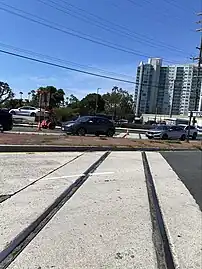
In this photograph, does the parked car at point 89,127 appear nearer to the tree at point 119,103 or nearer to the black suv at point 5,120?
the black suv at point 5,120

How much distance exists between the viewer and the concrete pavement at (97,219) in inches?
171

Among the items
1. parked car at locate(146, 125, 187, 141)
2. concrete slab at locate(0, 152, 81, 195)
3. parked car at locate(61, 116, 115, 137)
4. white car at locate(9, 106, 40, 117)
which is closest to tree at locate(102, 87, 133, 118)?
white car at locate(9, 106, 40, 117)

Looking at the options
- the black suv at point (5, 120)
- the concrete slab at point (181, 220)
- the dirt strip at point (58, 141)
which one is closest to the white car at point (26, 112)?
the black suv at point (5, 120)

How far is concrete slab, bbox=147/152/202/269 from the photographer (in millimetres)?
4691

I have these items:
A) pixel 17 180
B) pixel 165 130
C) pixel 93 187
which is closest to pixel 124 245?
pixel 93 187

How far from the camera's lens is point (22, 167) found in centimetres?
963

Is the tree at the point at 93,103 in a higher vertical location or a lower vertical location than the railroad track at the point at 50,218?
higher

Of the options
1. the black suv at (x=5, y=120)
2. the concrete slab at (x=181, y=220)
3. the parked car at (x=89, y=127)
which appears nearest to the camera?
the concrete slab at (x=181, y=220)

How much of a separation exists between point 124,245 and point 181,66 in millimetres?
54398

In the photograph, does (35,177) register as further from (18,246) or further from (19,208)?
(18,246)

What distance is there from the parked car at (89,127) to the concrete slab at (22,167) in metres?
13.2

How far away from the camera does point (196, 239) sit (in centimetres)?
538

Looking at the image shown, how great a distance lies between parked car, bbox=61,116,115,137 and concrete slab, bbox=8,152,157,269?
17942 millimetres

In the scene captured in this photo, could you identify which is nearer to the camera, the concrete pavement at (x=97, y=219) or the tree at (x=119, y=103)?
the concrete pavement at (x=97, y=219)
